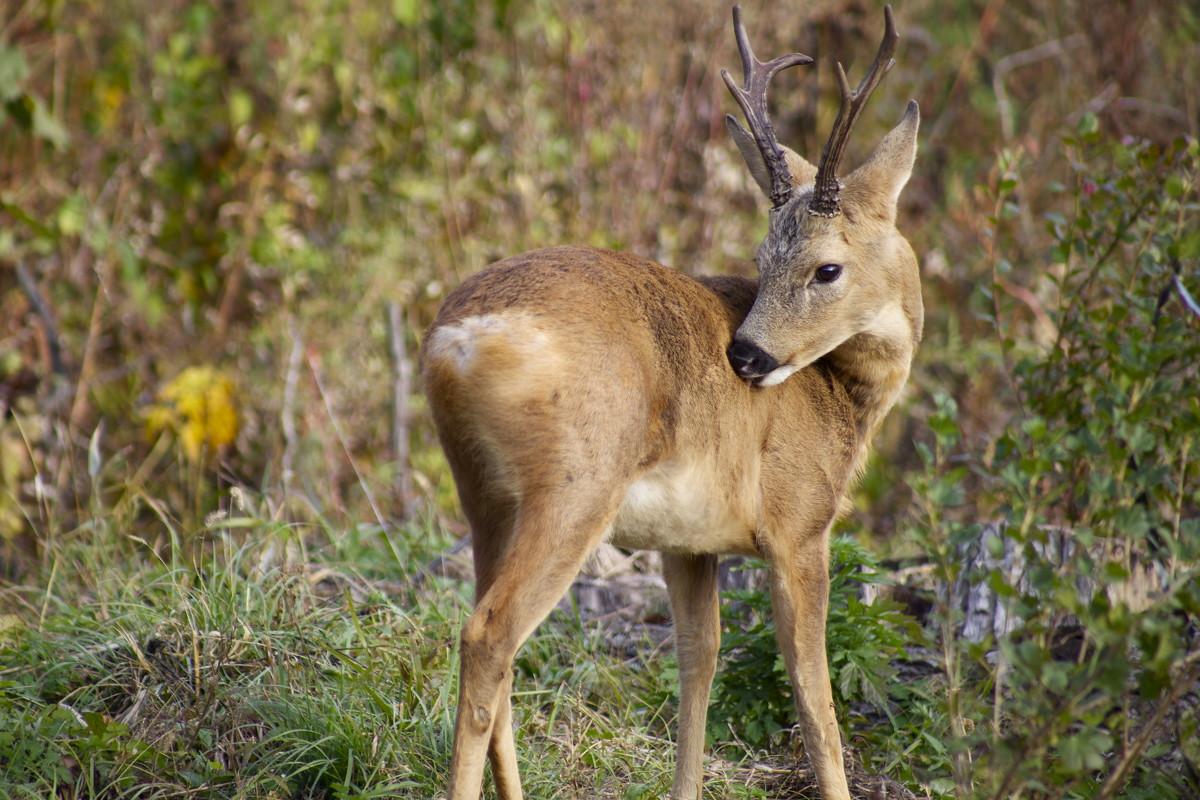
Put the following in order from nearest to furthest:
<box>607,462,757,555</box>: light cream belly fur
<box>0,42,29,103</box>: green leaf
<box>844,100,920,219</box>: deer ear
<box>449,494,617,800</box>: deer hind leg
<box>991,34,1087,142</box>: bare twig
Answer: <box>449,494,617,800</box>: deer hind leg, <box>607,462,757,555</box>: light cream belly fur, <box>844,100,920,219</box>: deer ear, <box>0,42,29,103</box>: green leaf, <box>991,34,1087,142</box>: bare twig

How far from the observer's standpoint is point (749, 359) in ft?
11.2

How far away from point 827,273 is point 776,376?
0.38 m

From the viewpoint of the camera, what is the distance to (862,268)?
3635mm

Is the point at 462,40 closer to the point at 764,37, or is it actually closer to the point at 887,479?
the point at 764,37

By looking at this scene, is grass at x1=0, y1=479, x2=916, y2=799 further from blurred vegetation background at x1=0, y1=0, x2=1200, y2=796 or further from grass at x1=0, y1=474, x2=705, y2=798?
blurred vegetation background at x1=0, y1=0, x2=1200, y2=796

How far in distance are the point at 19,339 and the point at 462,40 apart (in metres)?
3.44

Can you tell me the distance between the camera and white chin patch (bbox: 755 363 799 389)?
3473 mm

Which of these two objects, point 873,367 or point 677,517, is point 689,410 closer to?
point 677,517

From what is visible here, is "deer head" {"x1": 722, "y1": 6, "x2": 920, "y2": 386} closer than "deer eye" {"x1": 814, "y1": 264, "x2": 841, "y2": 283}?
Yes

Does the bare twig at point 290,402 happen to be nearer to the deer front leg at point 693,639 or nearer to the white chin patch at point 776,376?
the deer front leg at point 693,639

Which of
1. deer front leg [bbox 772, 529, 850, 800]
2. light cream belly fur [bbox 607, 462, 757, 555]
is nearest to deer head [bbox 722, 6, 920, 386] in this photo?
light cream belly fur [bbox 607, 462, 757, 555]

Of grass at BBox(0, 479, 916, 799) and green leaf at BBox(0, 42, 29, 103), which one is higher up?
green leaf at BBox(0, 42, 29, 103)

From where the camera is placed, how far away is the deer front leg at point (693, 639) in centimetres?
369

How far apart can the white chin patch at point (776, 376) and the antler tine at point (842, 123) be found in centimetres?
49
